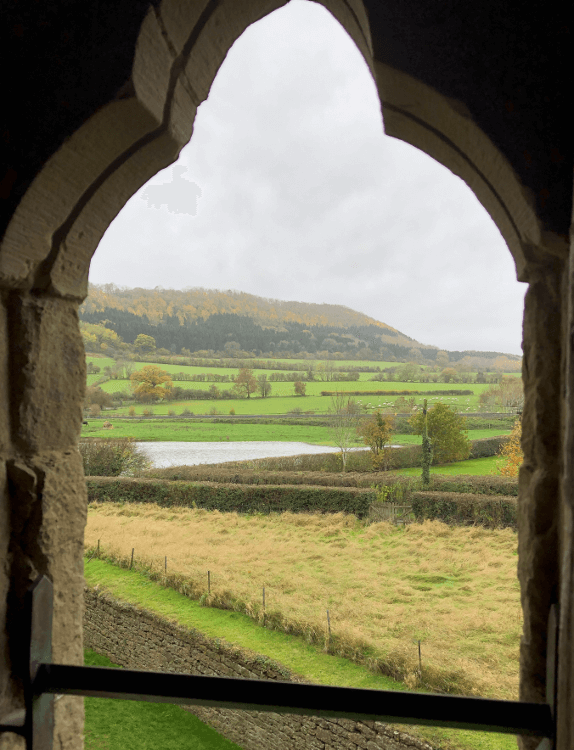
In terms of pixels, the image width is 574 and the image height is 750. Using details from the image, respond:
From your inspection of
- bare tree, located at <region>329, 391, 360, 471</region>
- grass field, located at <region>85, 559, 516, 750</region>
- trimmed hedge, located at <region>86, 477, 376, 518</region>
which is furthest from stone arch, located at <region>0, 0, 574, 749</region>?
bare tree, located at <region>329, 391, 360, 471</region>

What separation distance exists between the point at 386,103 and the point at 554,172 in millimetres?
397

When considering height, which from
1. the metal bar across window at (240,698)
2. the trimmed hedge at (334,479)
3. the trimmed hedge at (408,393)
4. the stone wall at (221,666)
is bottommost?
the stone wall at (221,666)

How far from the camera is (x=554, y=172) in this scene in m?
0.91

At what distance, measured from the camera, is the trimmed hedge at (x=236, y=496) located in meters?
15.3

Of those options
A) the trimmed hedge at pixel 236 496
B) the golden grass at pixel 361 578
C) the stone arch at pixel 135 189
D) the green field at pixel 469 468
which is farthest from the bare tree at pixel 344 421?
the stone arch at pixel 135 189

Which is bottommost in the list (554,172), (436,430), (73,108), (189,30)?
(436,430)

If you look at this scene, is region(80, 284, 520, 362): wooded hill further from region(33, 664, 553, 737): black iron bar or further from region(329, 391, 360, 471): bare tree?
region(33, 664, 553, 737): black iron bar

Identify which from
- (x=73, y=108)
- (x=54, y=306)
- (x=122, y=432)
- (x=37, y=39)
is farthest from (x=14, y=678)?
(x=122, y=432)

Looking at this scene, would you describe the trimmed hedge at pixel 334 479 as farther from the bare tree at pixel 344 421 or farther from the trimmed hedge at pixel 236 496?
the bare tree at pixel 344 421

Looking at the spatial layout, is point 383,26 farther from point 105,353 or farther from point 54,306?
point 105,353

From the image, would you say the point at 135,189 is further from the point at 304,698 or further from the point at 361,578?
the point at 361,578

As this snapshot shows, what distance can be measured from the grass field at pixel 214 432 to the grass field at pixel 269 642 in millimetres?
11272

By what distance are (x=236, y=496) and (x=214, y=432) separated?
946 cm

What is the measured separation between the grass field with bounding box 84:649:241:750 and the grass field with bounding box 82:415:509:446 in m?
13.5
